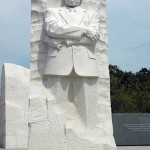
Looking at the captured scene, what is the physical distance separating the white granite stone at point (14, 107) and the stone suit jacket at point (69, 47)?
6267 mm

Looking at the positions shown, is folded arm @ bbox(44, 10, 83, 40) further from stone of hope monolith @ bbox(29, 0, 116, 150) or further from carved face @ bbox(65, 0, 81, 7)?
carved face @ bbox(65, 0, 81, 7)

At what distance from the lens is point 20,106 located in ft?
41.9

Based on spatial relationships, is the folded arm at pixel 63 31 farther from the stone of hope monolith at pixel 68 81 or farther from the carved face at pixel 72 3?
the carved face at pixel 72 3

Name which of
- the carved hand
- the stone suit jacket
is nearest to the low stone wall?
the stone suit jacket

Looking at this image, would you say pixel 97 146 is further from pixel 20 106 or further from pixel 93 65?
pixel 20 106

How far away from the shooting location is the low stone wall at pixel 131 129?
1326cm

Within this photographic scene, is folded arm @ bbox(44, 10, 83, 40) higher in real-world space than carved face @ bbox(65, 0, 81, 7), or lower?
lower

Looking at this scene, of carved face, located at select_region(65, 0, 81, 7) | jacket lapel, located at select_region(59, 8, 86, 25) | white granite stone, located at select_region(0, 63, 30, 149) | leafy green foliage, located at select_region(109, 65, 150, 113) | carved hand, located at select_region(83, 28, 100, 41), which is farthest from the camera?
leafy green foliage, located at select_region(109, 65, 150, 113)

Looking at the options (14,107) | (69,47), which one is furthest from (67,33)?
(14,107)

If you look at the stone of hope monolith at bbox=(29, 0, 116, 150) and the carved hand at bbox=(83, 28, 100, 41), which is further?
the carved hand at bbox=(83, 28, 100, 41)

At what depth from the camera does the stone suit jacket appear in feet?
21.2

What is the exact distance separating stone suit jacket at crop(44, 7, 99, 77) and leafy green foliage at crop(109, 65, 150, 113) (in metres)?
17.1

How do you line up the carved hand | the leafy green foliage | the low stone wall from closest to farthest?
the carved hand
the low stone wall
the leafy green foliage

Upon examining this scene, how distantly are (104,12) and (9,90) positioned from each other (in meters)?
6.50
